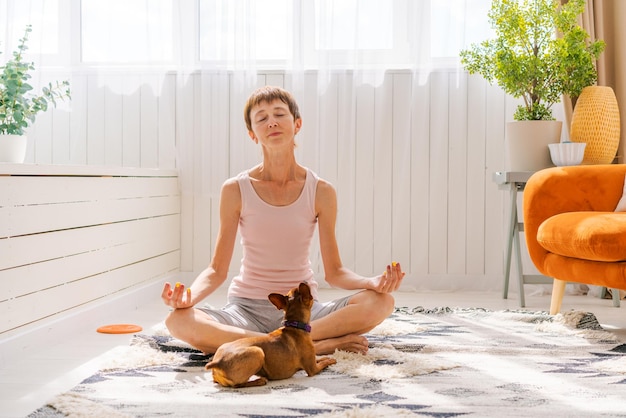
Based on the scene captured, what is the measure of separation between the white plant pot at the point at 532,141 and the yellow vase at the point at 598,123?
0.11 meters

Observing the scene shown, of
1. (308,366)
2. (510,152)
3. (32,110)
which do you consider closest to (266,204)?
(308,366)

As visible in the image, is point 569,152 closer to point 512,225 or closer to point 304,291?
point 512,225

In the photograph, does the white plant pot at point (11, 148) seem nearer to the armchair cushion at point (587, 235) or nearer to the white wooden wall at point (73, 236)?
the white wooden wall at point (73, 236)

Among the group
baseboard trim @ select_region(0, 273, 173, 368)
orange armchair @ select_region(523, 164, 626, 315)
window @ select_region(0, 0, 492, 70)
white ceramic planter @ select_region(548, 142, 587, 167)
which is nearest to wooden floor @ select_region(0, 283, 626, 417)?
baseboard trim @ select_region(0, 273, 173, 368)

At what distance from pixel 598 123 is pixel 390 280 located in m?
1.83

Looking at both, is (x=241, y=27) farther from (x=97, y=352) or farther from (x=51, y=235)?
(x=97, y=352)

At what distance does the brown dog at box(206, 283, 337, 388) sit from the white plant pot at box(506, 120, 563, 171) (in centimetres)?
191

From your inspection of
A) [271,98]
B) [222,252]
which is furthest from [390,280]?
[271,98]

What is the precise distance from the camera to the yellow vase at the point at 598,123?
3.28 metres

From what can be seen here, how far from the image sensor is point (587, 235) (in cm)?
229

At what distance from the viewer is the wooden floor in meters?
1.75

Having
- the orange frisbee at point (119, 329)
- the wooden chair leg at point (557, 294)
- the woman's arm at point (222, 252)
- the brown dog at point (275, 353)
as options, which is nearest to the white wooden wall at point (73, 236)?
the orange frisbee at point (119, 329)

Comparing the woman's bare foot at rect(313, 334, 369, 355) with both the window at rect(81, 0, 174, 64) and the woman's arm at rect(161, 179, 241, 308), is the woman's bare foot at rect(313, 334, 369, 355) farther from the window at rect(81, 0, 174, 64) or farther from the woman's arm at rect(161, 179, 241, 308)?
the window at rect(81, 0, 174, 64)

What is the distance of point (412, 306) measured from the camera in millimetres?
3150
